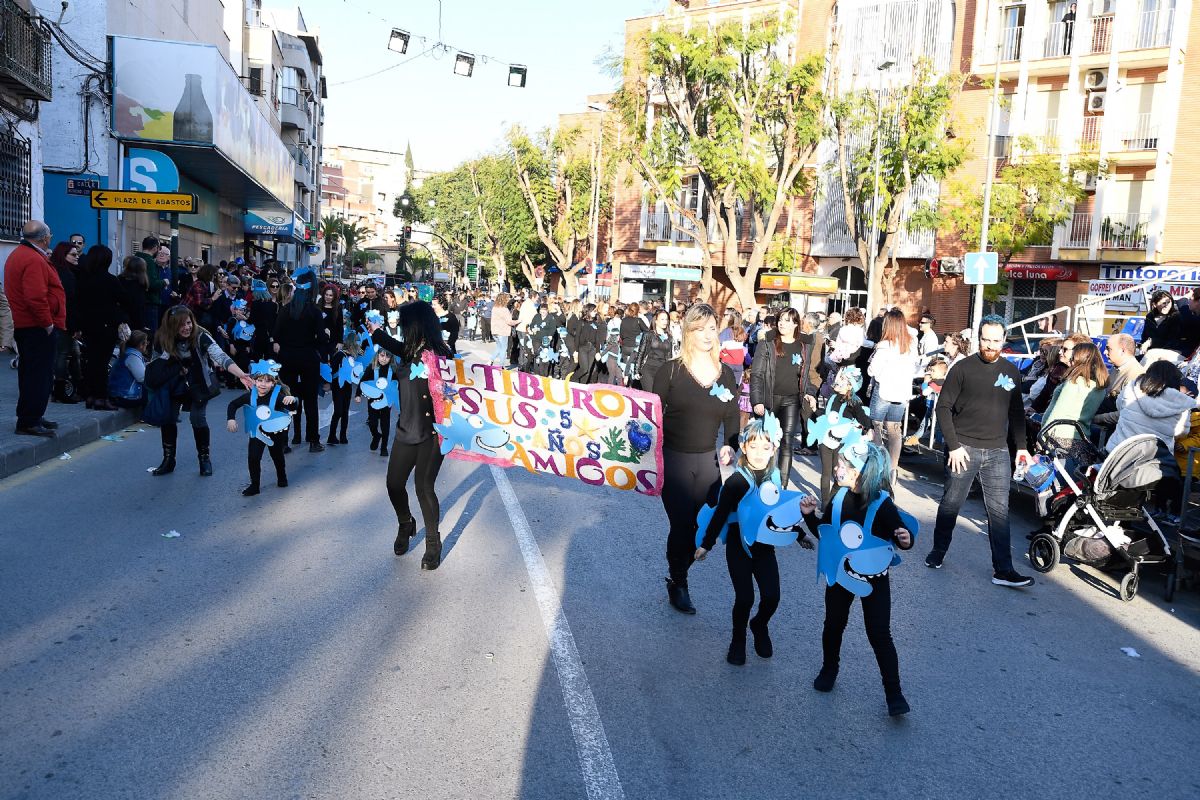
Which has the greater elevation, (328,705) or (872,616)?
(872,616)

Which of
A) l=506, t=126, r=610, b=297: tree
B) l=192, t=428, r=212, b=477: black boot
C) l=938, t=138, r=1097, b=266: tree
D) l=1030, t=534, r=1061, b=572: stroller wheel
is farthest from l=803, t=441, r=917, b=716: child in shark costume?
l=506, t=126, r=610, b=297: tree

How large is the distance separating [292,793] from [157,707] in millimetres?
1066

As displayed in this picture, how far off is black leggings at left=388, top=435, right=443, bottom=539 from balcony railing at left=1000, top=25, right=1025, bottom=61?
34880 millimetres

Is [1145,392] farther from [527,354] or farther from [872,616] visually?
[527,354]

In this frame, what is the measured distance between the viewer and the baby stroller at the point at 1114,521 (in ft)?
23.4

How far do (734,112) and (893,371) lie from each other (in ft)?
78.1

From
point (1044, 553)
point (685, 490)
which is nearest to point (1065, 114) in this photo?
point (1044, 553)

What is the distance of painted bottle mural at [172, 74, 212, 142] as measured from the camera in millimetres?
21375

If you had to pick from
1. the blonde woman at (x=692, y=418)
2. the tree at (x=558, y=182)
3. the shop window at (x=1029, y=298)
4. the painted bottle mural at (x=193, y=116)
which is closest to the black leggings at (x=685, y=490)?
the blonde woman at (x=692, y=418)

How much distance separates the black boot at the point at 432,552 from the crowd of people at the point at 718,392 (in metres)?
0.01

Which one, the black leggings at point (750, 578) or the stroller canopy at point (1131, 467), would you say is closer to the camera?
the black leggings at point (750, 578)

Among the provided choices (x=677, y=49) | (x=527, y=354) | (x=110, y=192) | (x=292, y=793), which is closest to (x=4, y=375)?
(x=110, y=192)

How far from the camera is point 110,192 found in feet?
49.9

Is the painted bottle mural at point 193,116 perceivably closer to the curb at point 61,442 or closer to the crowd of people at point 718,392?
the crowd of people at point 718,392
